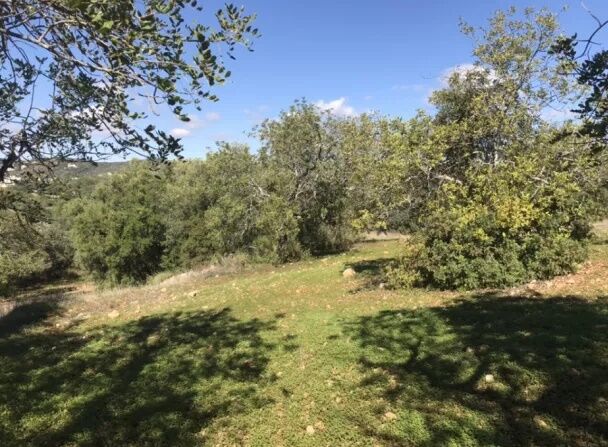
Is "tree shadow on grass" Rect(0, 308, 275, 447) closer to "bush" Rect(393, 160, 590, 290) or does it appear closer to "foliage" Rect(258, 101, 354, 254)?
"bush" Rect(393, 160, 590, 290)

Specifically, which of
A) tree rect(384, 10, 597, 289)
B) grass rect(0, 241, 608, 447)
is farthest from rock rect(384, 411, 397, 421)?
tree rect(384, 10, 597, 289)

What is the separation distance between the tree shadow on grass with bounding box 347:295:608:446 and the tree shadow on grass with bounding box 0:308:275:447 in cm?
228

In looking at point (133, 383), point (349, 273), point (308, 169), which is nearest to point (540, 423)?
point (133, 383)

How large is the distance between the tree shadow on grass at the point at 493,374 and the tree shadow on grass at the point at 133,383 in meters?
2.28

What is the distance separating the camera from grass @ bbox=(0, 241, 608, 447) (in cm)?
627

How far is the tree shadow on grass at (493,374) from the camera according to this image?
5902 millimetres

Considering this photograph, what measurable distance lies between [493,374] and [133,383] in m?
6.05

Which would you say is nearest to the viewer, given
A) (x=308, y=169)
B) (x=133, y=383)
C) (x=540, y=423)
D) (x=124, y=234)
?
(x=540, y=423)

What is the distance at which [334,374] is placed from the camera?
26.8ft

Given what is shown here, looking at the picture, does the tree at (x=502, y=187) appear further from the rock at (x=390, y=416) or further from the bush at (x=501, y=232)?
the rock at (x=390, y=416)

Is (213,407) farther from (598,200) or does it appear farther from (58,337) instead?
(598,200)

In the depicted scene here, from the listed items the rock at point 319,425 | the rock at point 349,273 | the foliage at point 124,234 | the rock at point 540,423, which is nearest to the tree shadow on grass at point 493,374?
the rock at point 540,423

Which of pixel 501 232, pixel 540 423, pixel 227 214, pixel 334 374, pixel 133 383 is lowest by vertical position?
pixel 540 423

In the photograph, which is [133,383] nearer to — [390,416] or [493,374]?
[390,416]
